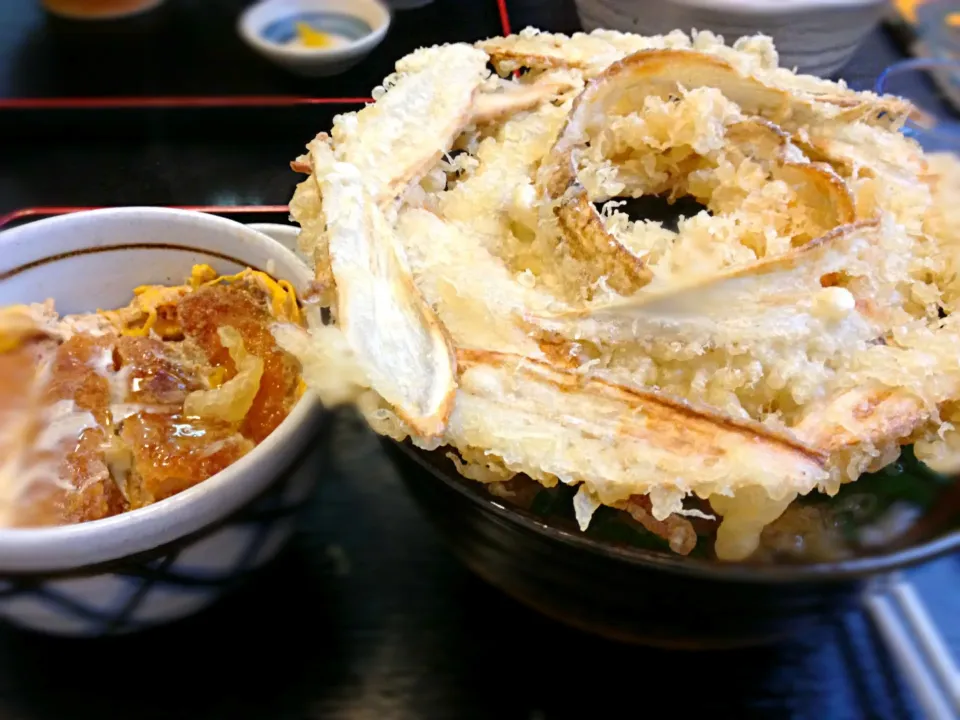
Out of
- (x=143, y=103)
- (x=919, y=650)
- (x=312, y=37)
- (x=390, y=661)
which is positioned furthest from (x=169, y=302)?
(x=312, y=37)

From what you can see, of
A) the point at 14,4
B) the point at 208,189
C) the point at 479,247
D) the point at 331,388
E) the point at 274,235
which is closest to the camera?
the point at 331,388

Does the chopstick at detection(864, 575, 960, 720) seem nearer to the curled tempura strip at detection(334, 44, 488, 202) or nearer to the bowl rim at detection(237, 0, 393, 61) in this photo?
the curled tempura strip at detection(334, 44, 488, 202)

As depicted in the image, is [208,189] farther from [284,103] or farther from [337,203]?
[337,203]

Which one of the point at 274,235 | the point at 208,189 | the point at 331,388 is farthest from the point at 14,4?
the point at 331,388

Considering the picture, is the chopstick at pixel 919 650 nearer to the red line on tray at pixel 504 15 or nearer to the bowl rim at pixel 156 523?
the bowl rim at pixel 156 523

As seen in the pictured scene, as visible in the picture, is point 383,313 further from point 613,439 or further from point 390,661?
point 390,661

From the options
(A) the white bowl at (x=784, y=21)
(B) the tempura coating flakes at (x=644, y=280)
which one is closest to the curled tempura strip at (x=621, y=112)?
(B) the tempura coating flakes at (x=644, y=280)

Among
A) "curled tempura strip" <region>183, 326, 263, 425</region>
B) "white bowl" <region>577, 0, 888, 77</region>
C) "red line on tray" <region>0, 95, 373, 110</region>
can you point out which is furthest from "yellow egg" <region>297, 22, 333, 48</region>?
"curled tempura strip" <region>183, 326, 263, 425</region>
